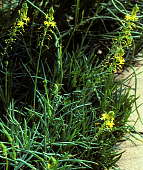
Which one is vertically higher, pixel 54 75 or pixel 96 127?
pixel 54 75

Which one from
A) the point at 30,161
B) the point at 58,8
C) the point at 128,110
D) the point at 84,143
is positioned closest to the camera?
the point at 30,161

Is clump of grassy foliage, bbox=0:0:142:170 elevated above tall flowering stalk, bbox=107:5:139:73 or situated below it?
below

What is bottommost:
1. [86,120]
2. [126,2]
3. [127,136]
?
[127,136]

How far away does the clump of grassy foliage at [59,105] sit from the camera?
2.98 metres

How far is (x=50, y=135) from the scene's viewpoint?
314 cm

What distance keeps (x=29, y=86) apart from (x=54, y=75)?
0.80ft

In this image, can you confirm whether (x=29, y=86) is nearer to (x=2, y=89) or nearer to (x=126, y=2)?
(x=2, y=89)

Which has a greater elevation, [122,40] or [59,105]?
[122,40]

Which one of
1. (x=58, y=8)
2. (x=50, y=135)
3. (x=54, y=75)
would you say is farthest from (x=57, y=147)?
(x=58, y=8)

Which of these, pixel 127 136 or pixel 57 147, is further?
pixel 127 136

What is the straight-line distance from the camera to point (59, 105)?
3408mm

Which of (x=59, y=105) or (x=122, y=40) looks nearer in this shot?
(x=122, y=40)

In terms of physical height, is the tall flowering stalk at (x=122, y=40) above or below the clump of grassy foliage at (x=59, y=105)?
above

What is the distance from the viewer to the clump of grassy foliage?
2.98 metres
